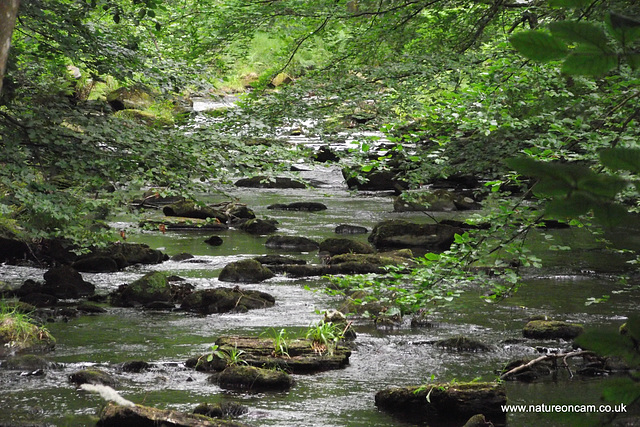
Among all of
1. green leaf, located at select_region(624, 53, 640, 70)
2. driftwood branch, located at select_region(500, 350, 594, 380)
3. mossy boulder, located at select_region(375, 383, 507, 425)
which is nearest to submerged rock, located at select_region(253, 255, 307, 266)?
driftwood branch, located at select_region(500, 350, 594, 380)

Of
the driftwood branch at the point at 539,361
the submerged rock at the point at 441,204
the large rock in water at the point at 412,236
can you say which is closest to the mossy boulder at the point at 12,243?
the large rock in water at the point at 412,236

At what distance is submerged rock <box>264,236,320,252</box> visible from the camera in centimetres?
1598

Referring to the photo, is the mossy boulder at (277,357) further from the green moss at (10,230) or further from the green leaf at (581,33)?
the green leaf at (581,33)

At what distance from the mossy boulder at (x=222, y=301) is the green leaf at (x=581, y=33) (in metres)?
10.1

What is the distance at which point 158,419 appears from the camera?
237 inches

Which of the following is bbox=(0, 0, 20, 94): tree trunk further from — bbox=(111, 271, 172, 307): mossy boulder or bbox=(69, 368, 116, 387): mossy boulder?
bbox=(111, 271, 172, 307): mossy boulder

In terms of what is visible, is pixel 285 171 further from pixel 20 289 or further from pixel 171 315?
pixel 20 289

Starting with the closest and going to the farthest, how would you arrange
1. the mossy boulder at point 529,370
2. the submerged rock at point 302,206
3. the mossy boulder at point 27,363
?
the mossy boulder at point 529,370
the mossy boulder at point 27,363
the submerged rock at point 302,206

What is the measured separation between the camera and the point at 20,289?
11633 mm

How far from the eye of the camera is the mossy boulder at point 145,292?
37.4 feet

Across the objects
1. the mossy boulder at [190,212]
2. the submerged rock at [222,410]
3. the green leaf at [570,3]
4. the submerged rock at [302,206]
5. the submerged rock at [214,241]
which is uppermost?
the green leaf at [570,3]

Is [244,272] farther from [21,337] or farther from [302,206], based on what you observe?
[302,206]

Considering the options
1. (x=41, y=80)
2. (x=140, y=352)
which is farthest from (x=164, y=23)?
(x=140, y=352)

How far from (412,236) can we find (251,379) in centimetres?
968
